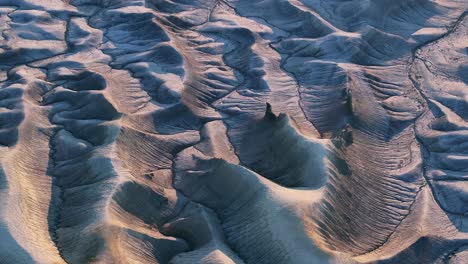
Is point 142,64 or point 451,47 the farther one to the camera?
point 451,47

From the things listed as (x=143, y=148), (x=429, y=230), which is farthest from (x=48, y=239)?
(x=429, y=230)

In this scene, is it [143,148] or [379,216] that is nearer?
[379,216]

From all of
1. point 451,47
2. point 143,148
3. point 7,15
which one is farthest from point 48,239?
point 451,47

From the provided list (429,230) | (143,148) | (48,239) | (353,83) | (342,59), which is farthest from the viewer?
(342,59)

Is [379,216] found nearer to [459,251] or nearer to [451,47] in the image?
[459,251]

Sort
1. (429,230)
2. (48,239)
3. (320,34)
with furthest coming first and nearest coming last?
(320,34) → (429,230) → (48,239)

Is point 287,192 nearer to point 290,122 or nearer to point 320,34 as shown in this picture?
point 290,122
